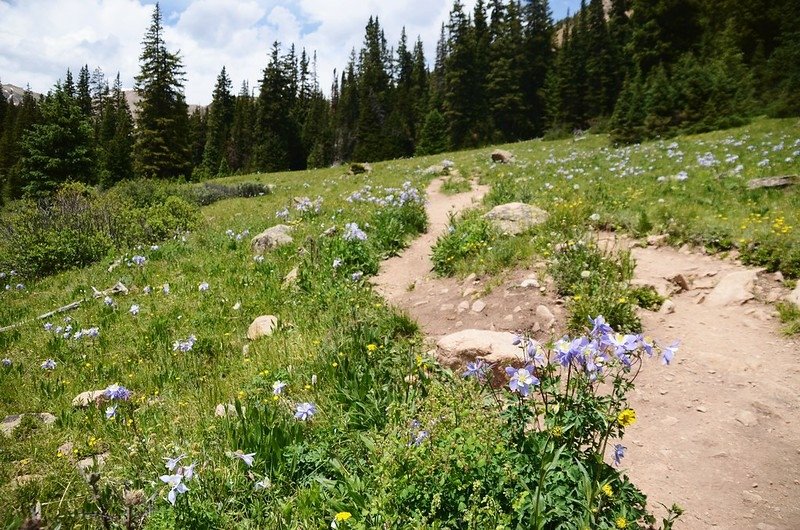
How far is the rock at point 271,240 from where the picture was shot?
9.72 metres

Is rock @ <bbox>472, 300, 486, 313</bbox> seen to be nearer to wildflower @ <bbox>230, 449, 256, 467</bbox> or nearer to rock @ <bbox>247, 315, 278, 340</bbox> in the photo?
rock @ <bbox>247, 315, 278, 340</bbox>

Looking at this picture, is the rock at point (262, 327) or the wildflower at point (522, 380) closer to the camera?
the wildflower at point (522, 380)

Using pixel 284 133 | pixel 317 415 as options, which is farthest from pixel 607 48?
pixel 317 415

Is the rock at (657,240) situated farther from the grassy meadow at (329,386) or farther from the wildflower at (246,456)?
the wildflower at (246,456)

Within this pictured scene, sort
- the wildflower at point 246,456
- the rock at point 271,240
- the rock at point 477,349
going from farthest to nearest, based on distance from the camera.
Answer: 1. the rock at point 271,240
2. the rock at point 477,349
3. the wildflower at point 246,456

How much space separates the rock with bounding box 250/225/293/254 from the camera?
9.72m

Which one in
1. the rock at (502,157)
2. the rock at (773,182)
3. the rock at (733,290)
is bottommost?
the rock at (733,290)

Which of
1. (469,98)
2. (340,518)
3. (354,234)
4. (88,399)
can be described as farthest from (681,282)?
(469,98)

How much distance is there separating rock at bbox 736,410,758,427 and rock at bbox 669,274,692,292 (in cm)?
234

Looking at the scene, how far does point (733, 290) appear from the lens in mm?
5398

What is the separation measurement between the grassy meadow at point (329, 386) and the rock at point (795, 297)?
596mm

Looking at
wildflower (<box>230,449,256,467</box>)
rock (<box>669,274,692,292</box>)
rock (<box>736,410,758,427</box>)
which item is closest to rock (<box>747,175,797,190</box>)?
rock (<box>669,274,692,292</box>)

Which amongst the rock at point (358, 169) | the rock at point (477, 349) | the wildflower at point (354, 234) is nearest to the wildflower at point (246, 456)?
the rock at point (477, 349)

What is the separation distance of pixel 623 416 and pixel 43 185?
4196 cm
